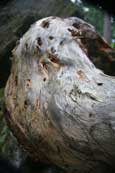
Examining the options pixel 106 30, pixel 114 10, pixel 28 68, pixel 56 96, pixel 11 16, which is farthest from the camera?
pixel 106 30

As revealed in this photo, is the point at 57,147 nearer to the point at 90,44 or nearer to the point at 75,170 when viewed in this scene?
the point at 75,170

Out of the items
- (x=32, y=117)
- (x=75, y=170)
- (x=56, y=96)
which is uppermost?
(x=56, y=96)

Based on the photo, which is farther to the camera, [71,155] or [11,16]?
[11,16]

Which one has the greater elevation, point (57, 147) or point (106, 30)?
point (57, 147)

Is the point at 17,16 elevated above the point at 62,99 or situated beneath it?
elevated above

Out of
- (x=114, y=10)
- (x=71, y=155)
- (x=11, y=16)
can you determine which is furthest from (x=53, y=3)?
(x=71, y=155)

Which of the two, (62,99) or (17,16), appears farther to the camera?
(17,16)

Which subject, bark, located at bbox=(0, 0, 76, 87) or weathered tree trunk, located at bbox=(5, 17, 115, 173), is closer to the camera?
weathered tree trunk, located at bbox=(5, 17, 115, 173)

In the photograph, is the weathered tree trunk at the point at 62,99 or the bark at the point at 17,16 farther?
the bark at the point at 17,16
